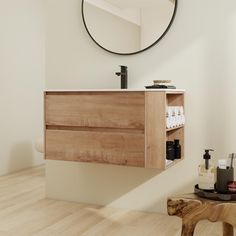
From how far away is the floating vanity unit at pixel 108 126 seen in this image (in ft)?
7.18

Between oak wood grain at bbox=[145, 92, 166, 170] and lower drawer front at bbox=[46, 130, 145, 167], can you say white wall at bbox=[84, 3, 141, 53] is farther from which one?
lower drawer front at bbox=[46, 130, 145, 167]

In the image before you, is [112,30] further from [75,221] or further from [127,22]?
[75,221]

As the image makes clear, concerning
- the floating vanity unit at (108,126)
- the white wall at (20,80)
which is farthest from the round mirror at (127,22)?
the white wall at (20,80)

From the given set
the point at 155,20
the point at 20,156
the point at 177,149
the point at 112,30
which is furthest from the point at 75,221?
the point at 20,156

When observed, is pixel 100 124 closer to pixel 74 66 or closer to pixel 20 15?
pixel 74 66

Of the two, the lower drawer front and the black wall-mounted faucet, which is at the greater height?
the black wall-mounted faucet

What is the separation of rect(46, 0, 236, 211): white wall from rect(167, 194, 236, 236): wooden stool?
1.03 metres

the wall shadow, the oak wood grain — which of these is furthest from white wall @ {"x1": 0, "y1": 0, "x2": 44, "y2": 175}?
the oak wood grain

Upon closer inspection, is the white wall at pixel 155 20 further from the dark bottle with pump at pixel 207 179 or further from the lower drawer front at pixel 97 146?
the dark bottle with pump at pixel 207 179

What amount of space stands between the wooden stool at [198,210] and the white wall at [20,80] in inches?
114

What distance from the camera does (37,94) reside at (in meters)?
4.61

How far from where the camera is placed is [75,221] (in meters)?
2.51

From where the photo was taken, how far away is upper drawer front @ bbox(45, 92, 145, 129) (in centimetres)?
220

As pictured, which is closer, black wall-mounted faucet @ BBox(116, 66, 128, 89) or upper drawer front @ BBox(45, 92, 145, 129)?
upper drawer front @ BBox(45, 92, 145, 129)
